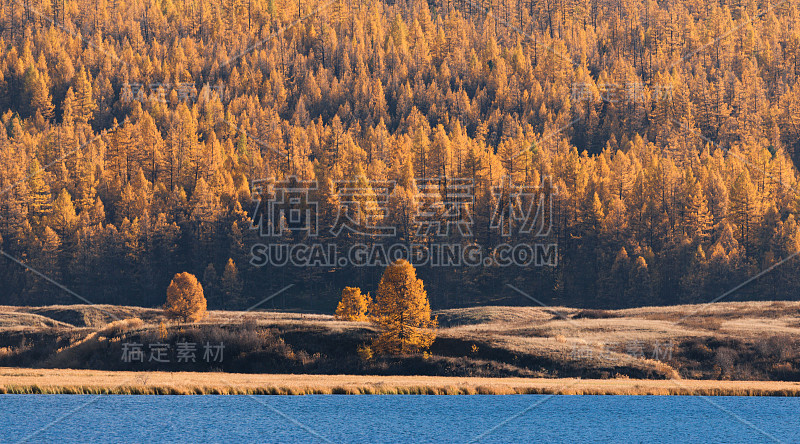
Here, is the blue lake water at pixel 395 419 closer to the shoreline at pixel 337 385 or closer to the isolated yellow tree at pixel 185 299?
the shoreline at pixel 337 385

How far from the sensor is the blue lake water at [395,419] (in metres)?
38.2

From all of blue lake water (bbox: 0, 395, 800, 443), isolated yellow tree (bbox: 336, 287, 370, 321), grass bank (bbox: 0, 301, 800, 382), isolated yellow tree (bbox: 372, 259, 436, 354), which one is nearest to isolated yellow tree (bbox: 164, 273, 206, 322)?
grass bank (bbox: 0, 301, 800, 382)

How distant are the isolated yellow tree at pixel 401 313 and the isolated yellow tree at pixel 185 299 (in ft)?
83.1

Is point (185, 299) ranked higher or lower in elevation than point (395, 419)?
higher

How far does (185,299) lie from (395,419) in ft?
152

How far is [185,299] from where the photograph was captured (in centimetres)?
8438

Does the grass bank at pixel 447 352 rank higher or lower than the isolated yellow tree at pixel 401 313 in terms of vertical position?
lower

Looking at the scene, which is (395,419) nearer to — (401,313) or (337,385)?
(337,385)

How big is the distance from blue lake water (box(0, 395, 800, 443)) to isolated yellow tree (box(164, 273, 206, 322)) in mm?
36750

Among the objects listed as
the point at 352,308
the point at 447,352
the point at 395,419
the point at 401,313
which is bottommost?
the point at 395,419

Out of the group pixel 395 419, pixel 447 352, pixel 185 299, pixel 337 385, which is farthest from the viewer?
pixel 185 299

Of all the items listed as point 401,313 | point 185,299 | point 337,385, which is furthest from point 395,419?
point 185,299

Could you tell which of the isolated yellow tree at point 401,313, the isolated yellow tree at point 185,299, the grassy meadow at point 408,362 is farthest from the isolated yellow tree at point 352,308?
the isolated yellow tree at point 401,313

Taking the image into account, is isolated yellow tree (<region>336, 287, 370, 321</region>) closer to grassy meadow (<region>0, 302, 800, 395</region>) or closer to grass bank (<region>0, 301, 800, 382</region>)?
grass bank (<region>0, 301, 800, 382</region>)
